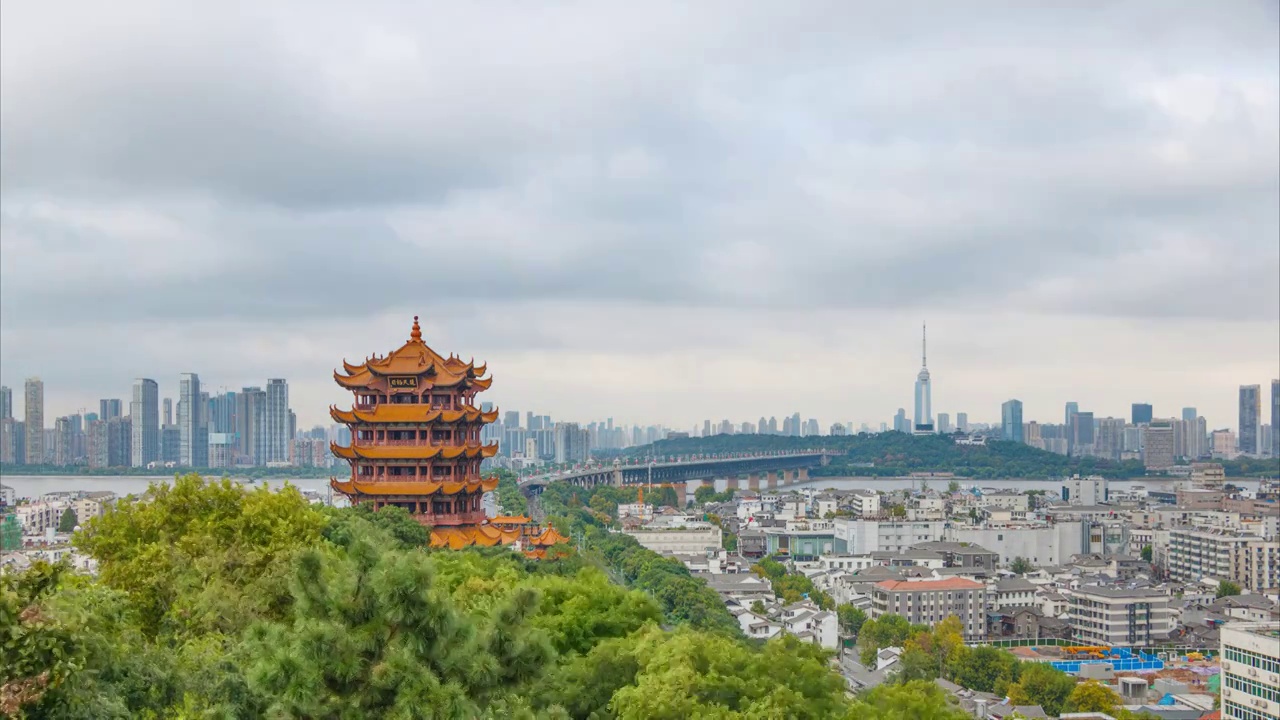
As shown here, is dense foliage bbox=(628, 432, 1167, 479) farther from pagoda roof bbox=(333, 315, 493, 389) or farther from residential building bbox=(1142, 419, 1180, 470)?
pagoda roof bbox=(333, 315, 493, 389)

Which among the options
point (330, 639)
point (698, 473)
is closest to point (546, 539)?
point (330, 639)

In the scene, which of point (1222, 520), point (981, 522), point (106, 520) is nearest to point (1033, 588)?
point (981, 522)

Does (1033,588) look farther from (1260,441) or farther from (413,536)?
(1260,441)

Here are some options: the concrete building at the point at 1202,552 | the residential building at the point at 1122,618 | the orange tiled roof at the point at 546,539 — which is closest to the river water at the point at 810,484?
the concrete building at the point at 1202,552

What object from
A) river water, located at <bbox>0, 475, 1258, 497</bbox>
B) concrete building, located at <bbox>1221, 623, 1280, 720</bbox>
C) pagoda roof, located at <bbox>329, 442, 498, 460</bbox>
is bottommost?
river water, located at <bbox>0, 475, 1258, 497</bbox>

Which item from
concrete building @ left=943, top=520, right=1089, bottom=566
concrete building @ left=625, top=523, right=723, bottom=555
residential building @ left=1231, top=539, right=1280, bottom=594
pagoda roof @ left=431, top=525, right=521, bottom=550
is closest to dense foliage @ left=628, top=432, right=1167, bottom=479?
concrete building @ left=943, top=520, right=1089, bottom=566

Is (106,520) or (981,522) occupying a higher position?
(106,520)
